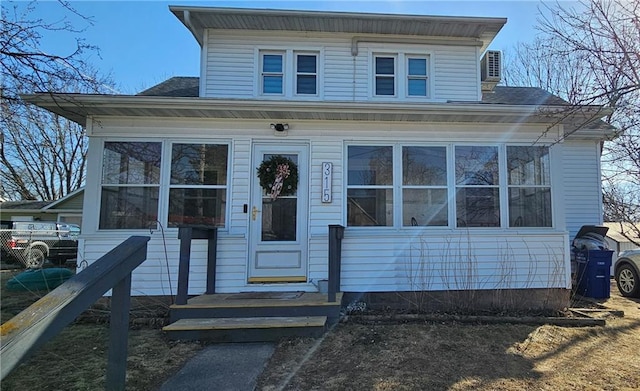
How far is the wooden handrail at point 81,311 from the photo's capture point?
1.74 m

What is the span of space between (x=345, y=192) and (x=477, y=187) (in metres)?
2.09

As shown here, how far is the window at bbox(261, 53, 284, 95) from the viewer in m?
7.12

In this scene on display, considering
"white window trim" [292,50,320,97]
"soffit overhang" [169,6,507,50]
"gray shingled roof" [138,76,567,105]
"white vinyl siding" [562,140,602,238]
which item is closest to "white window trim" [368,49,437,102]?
"soffit overhang" [169,6,507,50]

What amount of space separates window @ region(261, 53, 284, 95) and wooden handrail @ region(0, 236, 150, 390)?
15.8 feet

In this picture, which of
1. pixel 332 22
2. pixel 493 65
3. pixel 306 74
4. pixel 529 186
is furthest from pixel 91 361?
pixel 493 65

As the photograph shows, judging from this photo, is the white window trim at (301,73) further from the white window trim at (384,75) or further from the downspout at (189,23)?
the downspout at (189,23)

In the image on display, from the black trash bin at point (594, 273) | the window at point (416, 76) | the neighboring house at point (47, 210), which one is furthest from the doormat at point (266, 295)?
the neighboring house at point (47, 210)

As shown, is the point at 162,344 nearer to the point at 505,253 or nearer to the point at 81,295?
the point at 81,295

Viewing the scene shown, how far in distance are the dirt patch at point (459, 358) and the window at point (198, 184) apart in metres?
2.43

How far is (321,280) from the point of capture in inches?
217

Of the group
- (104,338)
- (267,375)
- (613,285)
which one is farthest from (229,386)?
(613,285)

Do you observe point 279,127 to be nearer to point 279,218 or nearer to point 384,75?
point 279,218

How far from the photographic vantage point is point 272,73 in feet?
23.4

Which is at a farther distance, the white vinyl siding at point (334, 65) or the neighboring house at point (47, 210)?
the neighboring house at point (47, 210)
